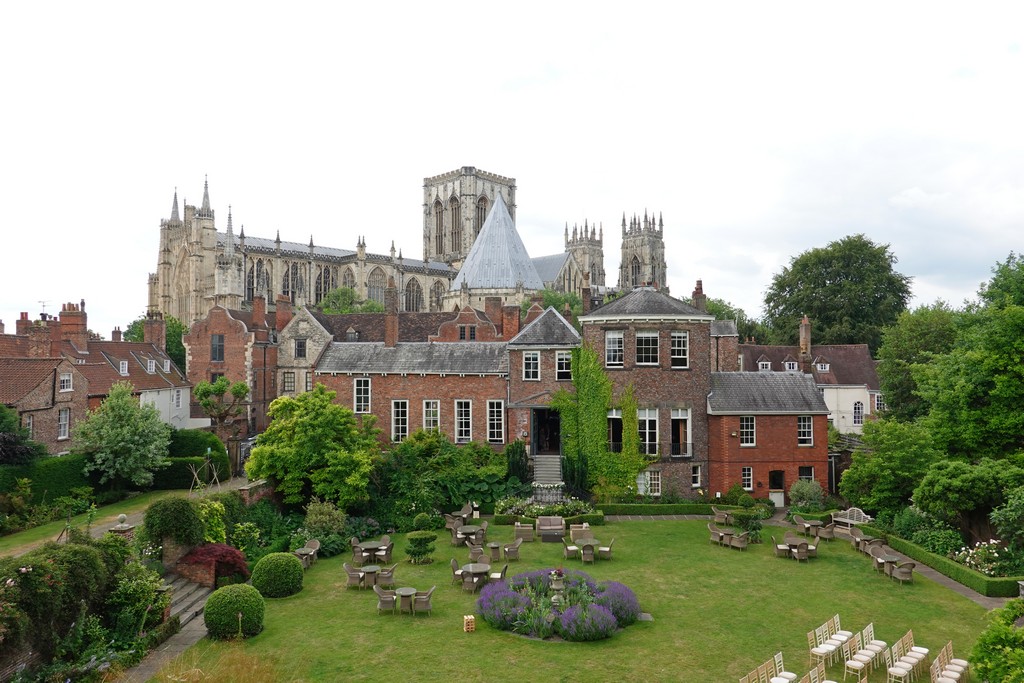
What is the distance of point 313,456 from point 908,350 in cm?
3887

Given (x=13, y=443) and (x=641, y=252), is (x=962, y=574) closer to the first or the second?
(x=13, y=443)

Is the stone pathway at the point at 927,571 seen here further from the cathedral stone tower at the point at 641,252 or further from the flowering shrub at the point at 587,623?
the cathedral stone tower at the point at 641,252

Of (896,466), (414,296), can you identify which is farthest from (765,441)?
(414,296)

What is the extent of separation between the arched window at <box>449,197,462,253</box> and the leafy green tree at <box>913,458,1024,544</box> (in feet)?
342

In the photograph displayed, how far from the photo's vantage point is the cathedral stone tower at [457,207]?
122500 mm

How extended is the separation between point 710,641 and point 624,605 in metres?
2.24

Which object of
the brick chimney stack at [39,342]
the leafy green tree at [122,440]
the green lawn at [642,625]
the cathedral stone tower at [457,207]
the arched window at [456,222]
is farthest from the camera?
the arched window at [456,222]

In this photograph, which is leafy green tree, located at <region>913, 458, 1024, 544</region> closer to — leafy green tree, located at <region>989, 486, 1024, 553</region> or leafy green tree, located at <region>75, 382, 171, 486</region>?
leafy green tree, located at <region>989, 486, 1024, 553</region>

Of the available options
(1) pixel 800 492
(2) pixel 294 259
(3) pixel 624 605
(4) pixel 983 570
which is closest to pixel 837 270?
(1) pixel 800 492

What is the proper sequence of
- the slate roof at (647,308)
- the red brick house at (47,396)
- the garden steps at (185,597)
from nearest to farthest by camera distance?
the garden steps at (185,597) → the red brick house at (47,396) → the slate roof at (647,308)

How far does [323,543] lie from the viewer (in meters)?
25.2

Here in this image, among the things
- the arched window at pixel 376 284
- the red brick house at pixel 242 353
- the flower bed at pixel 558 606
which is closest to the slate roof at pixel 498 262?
the arched window at pixel 376 284

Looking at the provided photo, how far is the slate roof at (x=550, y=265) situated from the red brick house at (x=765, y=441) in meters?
66.9

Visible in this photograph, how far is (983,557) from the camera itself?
2166 cm
